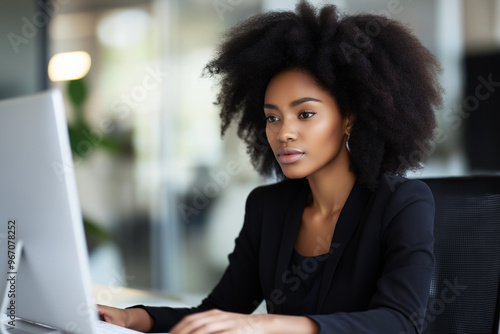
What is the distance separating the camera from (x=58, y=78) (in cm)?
473

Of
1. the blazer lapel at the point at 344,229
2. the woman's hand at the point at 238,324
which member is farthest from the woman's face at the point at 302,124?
the woman's hand at the point at 238,324

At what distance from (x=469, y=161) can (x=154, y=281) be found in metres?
2.54

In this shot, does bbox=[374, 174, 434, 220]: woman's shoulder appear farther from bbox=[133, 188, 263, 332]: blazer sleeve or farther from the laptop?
the laptop

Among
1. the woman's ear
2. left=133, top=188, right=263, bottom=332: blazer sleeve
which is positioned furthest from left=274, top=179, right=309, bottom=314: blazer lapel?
the woman's ear

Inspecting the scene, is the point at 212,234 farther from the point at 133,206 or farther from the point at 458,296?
the point at 458,296

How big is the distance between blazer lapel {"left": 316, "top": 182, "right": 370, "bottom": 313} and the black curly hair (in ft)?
0.14

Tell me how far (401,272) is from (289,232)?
1.35 feet

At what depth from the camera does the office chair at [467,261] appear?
1315 mm

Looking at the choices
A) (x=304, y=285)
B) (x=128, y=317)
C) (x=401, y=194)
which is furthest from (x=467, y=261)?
(x=128, y=317)

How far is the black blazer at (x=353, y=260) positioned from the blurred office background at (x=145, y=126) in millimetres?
2230

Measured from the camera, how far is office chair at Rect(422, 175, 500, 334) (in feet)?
4.32

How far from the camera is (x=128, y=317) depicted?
133 centimetres

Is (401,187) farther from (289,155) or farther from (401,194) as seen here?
(289,155)

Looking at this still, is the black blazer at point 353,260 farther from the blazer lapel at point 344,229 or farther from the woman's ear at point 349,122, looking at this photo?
the woman's ear at point 349,122
